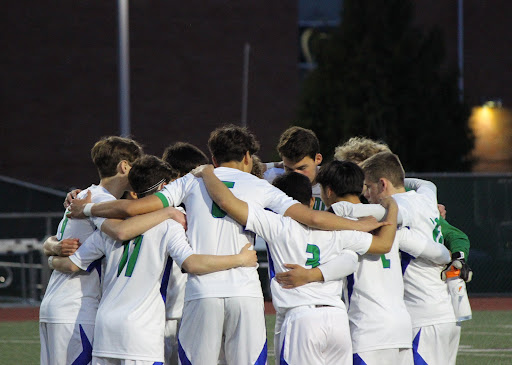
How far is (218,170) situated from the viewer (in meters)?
5.09

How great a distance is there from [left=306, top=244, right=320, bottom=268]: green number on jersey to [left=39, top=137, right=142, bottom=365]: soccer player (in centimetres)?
126

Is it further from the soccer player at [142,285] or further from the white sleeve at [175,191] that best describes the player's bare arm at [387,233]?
the white sleeve at [175,191]

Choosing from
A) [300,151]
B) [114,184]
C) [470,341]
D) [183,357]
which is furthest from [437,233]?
[470,341]

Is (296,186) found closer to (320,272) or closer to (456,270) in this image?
(320,272)

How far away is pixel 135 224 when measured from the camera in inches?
191

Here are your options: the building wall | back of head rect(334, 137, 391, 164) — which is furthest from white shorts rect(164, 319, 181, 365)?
the building wall

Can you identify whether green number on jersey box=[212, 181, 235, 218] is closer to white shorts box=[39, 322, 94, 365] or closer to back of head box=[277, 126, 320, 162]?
white shorts box=[39, 322, 94, 365]

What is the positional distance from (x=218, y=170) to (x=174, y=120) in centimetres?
1889

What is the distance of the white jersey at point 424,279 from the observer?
5476mm

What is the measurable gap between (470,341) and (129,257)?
22.7ft

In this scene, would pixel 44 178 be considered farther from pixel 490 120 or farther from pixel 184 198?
pixel 184 198

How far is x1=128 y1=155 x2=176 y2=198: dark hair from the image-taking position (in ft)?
16.6

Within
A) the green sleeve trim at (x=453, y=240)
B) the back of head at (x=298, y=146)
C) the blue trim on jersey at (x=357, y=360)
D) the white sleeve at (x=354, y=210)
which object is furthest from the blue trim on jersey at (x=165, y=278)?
the green sleeve trim at (x=453, y=240)

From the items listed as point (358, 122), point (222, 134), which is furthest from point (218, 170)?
point (358, 122)
